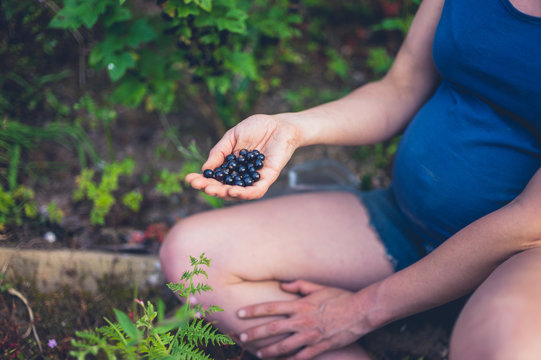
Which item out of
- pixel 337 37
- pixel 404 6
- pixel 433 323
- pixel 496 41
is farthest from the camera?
pixel 337 37

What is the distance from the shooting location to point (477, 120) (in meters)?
1.42

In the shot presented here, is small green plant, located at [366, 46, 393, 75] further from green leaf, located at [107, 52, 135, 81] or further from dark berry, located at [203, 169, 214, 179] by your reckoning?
dark berry, located at [203, 169, 214, 179]

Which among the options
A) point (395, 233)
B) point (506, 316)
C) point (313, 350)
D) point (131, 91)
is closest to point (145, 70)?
point (131, 91)

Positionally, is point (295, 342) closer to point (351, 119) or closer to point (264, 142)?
point (264, 142)

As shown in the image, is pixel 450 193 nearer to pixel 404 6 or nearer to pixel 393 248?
pixel 393 248

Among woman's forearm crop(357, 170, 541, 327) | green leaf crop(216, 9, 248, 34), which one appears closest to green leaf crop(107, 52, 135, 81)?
green leaf crop(216, 9, 248, 34)

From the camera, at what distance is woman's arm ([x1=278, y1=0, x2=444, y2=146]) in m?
1.62

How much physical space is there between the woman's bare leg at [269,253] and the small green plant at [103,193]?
34.3 inches

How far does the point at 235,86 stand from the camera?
3.01 metres

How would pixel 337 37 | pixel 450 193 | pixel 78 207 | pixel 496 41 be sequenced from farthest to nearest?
pixel 337 37, pixel 78 207, pixel 450 193, pixel 496 41

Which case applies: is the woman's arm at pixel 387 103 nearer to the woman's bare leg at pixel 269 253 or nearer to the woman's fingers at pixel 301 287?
the woman's bare leg at pixel 269 253

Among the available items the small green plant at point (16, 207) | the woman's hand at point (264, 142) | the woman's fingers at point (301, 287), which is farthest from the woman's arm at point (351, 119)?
the small green plant at point (16, 207)

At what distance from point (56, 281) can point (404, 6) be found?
3.17 meters

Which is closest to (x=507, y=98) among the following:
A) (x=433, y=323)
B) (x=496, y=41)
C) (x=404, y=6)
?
(x=496, y=41)
